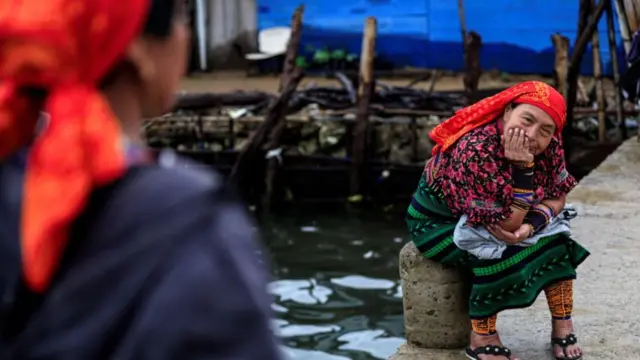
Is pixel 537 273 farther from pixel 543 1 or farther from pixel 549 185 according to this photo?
pixel 543 1

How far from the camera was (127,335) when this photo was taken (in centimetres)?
123

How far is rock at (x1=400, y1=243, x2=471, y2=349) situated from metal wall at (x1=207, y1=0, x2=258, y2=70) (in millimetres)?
12376

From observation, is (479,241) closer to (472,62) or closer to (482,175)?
(482,175)

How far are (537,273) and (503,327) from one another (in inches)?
20.2

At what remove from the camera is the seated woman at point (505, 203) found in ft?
12.9

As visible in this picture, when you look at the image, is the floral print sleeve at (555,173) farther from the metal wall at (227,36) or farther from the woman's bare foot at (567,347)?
the metal wall at (227,36)

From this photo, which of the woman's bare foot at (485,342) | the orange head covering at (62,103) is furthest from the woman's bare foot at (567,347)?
the orange head covering at (62,103)

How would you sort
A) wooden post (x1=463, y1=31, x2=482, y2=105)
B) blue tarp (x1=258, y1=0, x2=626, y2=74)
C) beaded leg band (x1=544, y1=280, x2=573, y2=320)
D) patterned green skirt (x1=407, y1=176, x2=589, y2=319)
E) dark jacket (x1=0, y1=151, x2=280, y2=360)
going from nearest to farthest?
dark jacket (x1=0, y1=151, x2=280, y2=360) < patterned green skirt (x1=407, y1=176, x2=589, y2=319) < beaded leg band (x1=544, y1=280, x2=573, y2=320) < wooden post (x1=463, y1=31, x2=482, y2=105) < blue tarp (x1=258, y1=0, x2=626, y2=74)

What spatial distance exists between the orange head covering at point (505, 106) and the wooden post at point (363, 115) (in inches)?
260

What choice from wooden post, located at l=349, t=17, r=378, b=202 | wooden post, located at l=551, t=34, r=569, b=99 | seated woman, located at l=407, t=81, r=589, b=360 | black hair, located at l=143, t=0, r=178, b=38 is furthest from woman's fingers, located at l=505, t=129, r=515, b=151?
wooden post, located at l=349, t=17, r=378, b=202

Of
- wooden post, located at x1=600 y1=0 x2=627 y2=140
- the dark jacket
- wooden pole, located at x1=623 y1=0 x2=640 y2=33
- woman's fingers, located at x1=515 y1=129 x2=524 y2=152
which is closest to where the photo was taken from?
the dark jacket

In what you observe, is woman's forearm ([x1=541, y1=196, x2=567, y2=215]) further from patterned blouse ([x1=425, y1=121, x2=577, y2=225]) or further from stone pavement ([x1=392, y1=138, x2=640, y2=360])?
stone pavement ([x1=392, y1=138, x2=640, y2=360])

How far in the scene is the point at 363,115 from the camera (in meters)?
11.0

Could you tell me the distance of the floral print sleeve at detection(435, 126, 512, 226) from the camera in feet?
12.9
